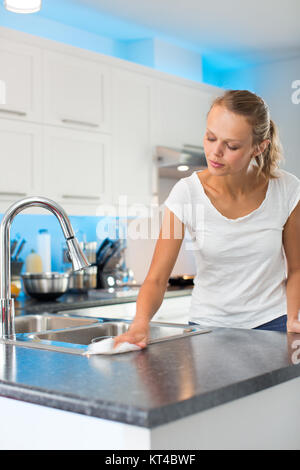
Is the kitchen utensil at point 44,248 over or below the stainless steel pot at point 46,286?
over

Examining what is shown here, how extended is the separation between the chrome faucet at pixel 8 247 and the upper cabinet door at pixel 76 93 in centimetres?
168

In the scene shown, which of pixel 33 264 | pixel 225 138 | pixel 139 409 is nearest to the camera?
pixel 139 409

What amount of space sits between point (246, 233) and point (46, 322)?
2.69 feet

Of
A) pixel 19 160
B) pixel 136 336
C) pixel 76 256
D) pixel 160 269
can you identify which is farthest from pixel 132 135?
pixel 136 336

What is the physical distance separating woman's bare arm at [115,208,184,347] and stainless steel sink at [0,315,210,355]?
0.08m

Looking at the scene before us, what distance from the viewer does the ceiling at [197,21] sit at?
10.8 ft

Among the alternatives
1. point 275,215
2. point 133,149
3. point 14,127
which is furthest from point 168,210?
point 133,149

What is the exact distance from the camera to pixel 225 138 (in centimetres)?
156

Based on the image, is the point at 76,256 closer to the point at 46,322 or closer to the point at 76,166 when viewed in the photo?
the point at 46,322

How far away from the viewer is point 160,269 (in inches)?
61.9

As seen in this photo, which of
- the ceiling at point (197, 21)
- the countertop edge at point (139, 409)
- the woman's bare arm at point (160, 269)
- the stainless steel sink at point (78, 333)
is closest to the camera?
the countertop edge at point (139, 409)

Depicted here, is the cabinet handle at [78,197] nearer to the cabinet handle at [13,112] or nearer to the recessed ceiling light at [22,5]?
the cabinet handle at [13,112]

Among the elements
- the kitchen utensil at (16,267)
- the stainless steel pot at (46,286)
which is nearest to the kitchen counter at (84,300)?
the stainless steel pot at (46,286)
